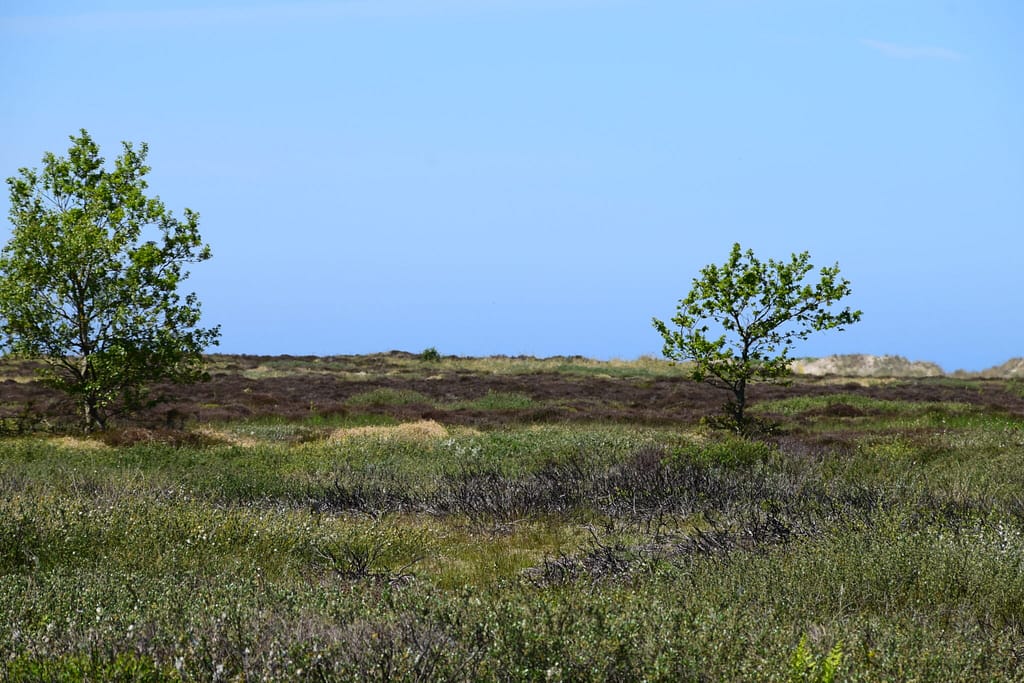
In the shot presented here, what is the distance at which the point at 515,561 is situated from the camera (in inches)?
308

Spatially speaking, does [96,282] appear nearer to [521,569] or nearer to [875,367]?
[521,569]

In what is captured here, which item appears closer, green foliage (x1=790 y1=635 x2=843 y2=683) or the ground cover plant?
green foliage (x1=790 y1=635 x2=843 y2=683)

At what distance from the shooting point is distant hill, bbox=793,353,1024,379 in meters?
56.9

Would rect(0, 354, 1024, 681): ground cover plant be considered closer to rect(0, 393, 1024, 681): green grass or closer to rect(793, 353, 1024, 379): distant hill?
rect(0, 393, 1024, 681): green grass

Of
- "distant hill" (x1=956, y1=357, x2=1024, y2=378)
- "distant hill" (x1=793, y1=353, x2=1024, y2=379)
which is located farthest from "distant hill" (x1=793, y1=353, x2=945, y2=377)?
"distant hill" (x1=956, y1=357, x2=1024, y2=378)

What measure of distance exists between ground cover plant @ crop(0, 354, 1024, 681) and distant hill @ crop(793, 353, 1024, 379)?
1764 inches

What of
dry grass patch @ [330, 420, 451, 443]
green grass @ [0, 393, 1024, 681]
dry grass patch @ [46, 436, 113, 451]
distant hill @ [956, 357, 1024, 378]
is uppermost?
distant hill @ [956, 357, 1024, 378]

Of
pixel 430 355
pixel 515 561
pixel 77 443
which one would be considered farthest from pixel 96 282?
pixel 430 355

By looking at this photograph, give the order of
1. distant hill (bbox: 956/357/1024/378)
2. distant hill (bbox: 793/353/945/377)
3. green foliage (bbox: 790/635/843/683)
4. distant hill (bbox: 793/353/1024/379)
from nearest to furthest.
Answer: green foliage (bbox: 790/635/843/683) < distant hill (bbox: 956/357/1024/378) < distant hill (bbox: 793/353/1024/379) < distant hill (bbox: 793/353/945/377)

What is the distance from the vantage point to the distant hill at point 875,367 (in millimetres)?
56938

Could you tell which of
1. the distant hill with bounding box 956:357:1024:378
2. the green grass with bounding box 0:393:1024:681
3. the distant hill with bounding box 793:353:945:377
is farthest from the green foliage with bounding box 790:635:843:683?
the distant hill with bounding box 793:353:945:377

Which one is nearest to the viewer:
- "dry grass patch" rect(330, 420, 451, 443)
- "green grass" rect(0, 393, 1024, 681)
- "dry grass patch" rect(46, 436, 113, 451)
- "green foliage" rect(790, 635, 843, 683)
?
"green foliage" rect(790, 635, 843, 683)

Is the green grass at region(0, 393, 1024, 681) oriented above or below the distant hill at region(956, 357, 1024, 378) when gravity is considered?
below

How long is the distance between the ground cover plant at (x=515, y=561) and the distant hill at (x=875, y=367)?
44.8 metres
